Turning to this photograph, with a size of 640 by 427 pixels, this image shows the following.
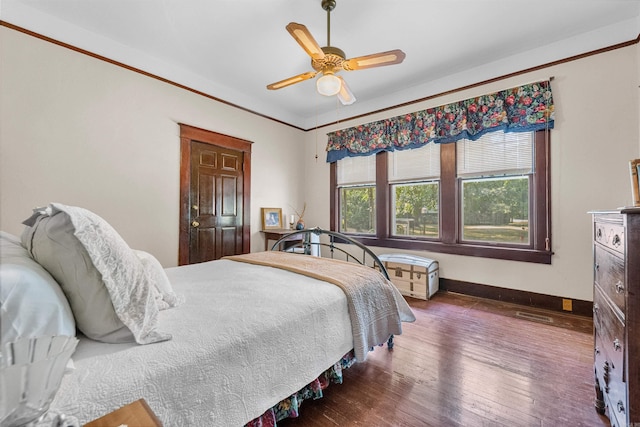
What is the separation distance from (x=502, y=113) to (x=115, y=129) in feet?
14.0

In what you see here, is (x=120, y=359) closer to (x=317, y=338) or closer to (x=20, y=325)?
(x=20, y=325)

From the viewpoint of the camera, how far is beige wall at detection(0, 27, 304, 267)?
2268 mm

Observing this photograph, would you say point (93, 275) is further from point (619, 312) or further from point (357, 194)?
point (357, 194)

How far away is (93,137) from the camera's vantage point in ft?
8.71

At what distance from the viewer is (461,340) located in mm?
2213

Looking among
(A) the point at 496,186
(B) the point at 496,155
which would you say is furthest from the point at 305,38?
(A) the point at 496,186

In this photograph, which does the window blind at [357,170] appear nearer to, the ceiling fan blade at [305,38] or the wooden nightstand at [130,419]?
the ceiling fan blade at [305,38]

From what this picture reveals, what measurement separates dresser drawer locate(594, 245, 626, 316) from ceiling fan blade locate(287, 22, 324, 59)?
207 centimetres

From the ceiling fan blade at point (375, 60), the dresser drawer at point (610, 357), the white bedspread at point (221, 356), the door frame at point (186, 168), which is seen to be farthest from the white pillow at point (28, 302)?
the door frame at point (186, 168)

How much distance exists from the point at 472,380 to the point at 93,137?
12.7 ft

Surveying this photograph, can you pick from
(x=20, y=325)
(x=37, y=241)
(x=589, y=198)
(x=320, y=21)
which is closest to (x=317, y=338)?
(x=20, y=325)

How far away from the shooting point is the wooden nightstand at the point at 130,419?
53cm

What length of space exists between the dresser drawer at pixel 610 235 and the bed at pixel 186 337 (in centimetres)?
118

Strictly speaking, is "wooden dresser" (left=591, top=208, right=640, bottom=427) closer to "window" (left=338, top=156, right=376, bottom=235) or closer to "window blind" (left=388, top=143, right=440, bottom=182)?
"window blind" (left=388, top=143, right=440, bottom=182)
